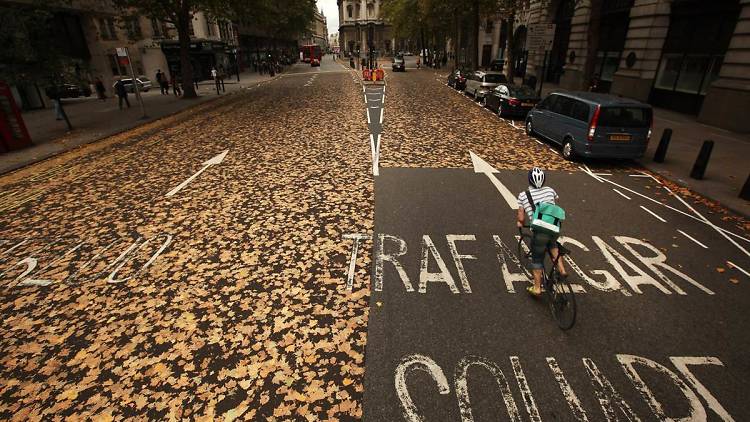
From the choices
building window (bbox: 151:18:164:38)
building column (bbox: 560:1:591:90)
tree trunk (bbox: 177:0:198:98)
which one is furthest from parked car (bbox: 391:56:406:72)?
tree trunk (bbox: 177:0:198:98)

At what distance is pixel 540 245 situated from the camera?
4578 millimetres

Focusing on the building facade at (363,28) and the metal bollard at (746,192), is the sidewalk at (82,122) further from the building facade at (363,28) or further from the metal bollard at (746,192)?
the building facade at (363,28)

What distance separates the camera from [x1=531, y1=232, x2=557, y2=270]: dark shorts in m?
4.50

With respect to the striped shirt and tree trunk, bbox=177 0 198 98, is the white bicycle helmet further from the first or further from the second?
tree trunk, bbox=177 0 198 98

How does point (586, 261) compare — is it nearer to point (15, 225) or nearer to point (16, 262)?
point (16, 262)

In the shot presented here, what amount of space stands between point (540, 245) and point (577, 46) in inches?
1094

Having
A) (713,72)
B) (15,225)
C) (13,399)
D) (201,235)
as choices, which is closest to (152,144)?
(15,225)

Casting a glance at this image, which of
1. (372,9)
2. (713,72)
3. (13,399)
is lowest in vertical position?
(13,399)

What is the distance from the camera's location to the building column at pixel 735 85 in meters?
14.0

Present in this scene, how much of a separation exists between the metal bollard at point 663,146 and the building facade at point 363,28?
113 meters

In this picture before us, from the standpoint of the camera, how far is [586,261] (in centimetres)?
582

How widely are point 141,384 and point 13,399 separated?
123 centimetres

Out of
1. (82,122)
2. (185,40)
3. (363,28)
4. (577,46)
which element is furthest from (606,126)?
(363,28)

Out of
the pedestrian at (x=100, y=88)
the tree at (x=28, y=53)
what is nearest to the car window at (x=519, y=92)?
the tree at (x=28, y=53)
